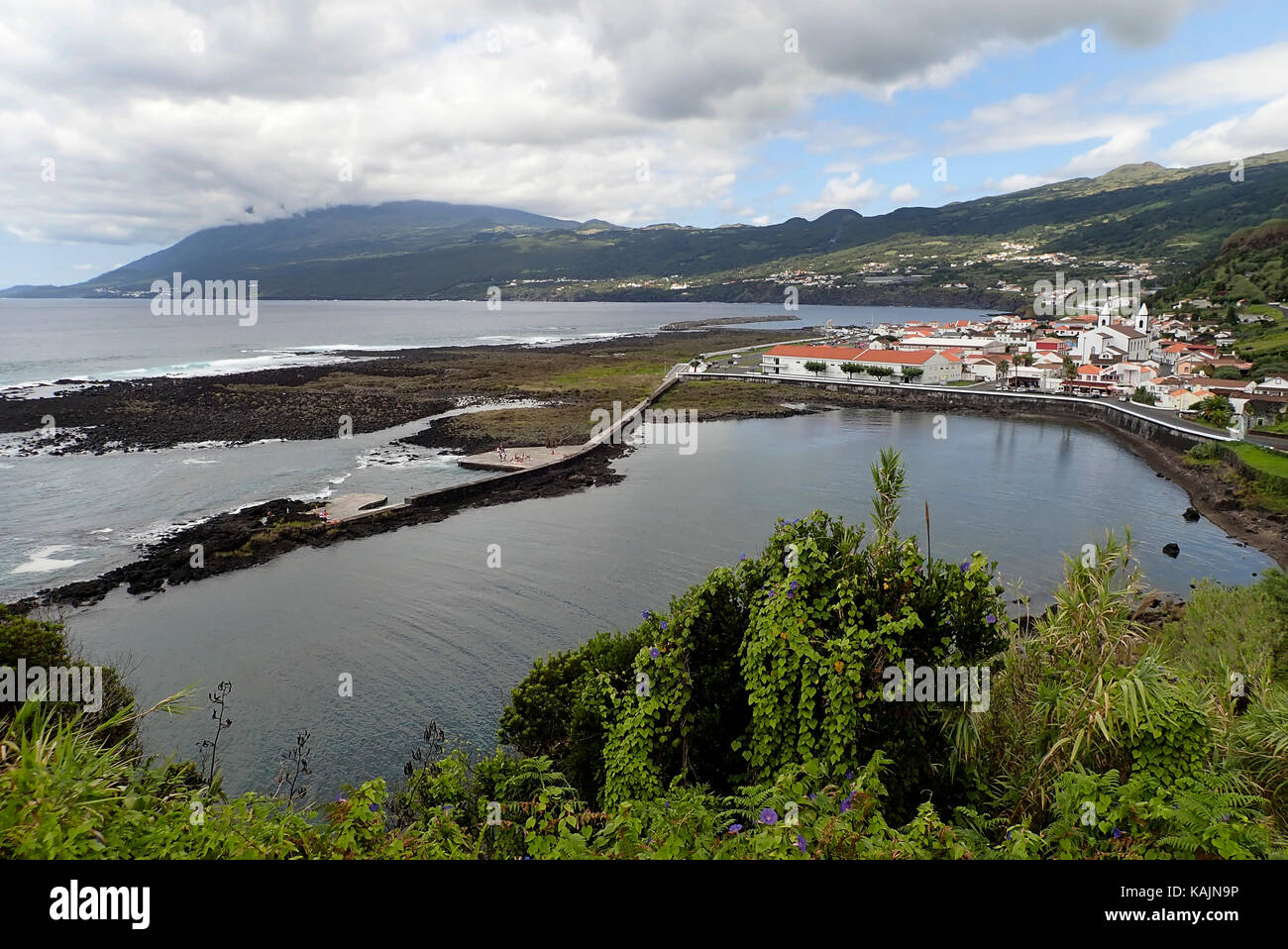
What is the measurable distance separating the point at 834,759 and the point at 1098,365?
69116mm

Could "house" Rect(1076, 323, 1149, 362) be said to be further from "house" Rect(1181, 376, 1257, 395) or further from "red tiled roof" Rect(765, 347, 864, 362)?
"red tiled roof" Rect(765, 347, 864, 362)

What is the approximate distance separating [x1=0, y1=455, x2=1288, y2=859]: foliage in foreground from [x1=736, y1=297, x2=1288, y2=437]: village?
136 ft

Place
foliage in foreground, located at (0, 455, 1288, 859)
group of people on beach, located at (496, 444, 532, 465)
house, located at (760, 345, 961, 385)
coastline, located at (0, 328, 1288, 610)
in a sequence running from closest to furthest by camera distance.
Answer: foliage in foreground, located at (0, 455, 1288, 859)
coastline, located at (0, 328, 1288, 610)
group of people on beach, located at (496, 444, 532, 465)
house, located at (760, 345, 961, 385)

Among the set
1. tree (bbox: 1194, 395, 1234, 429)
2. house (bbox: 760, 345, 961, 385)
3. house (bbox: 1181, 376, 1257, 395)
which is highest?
house (bbox: 760, 345, 961, 385)

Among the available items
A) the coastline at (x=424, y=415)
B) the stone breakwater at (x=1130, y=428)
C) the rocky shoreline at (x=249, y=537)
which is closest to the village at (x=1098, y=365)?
the stone breakwater at (x=1130, y=428)

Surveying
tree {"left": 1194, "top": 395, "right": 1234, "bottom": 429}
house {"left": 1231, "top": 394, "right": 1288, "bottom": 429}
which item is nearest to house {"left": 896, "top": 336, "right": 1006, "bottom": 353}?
house {"left": 1231, "top": 394, "right": 1288, "bottom": 429}

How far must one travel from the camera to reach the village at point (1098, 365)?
43.2 metres

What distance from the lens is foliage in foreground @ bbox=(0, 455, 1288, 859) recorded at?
11.6ft

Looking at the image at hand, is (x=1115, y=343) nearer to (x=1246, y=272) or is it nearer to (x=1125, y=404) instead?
(x=1125, y=404)

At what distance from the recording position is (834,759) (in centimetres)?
554

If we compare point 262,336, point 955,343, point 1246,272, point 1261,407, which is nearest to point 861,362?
point 955,343

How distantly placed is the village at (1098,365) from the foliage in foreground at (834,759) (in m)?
41.3

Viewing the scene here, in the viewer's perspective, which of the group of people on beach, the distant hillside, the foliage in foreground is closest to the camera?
the foliage in foreground
